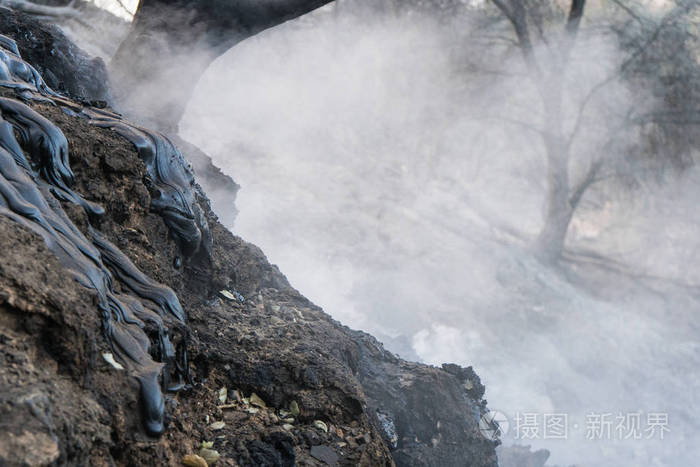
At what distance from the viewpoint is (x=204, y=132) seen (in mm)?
7770

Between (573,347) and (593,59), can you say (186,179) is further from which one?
(593,59)

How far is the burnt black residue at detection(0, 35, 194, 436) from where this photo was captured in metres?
1.14

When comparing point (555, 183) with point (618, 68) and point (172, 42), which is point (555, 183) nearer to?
point (618, 68)

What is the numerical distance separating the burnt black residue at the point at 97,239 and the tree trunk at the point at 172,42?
181cm

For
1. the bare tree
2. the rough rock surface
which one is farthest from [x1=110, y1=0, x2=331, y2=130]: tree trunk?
the bare tree

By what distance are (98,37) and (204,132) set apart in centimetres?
308

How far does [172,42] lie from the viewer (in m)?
3.53

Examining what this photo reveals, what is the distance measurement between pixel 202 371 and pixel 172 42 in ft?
8.69

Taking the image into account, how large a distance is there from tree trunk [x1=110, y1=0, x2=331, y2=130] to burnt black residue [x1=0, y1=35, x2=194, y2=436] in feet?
5.94

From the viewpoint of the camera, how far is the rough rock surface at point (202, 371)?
35.2 inches

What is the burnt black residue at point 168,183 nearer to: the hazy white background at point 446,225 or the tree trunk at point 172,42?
the tree trunk at point 172,42

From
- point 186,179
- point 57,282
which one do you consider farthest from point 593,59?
point 57,282
